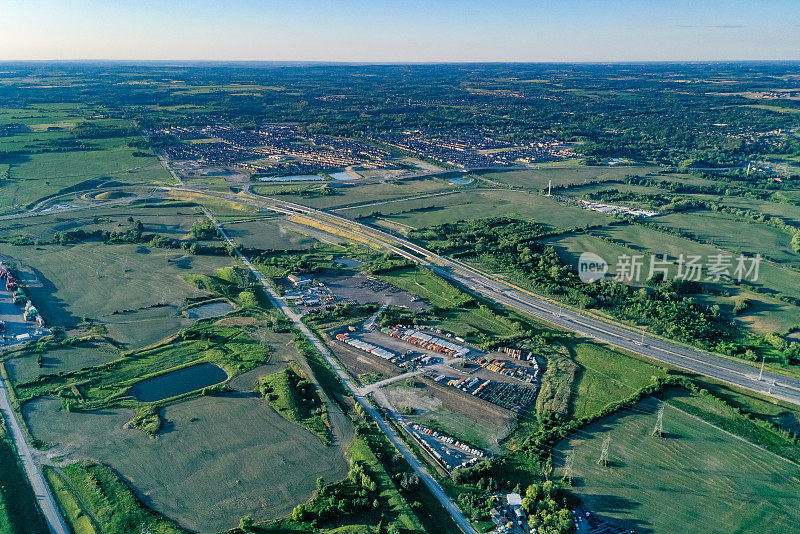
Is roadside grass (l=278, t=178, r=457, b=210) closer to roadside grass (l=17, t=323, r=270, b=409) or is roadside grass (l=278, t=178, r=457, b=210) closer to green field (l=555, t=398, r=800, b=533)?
roadside grass (l=17, t=323, r=270, b=409)

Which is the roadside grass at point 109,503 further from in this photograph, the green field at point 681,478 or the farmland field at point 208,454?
the green field at point 681,478

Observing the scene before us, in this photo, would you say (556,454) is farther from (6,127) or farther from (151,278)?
(6,127)

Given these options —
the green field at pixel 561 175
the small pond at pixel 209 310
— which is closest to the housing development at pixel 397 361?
the small pond at pixel 209 310

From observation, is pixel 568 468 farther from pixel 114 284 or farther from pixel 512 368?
pixel 114 284

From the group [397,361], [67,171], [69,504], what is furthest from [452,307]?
[67,171]

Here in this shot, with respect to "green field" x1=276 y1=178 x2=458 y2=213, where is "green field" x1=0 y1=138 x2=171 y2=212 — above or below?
above

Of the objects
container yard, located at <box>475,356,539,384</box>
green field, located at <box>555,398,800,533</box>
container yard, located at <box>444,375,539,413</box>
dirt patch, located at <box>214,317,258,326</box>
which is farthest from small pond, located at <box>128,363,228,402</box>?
green field, located at <box>555,398,800,533</box>
